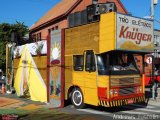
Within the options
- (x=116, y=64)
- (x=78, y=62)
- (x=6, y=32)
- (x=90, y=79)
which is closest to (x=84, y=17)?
(x=78, y=62)

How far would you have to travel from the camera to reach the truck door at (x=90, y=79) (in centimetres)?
1387

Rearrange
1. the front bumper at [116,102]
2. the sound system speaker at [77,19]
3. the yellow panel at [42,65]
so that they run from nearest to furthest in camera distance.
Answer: the front bumper at [116,102] < the sound system speaker at [77,19] < the yellow panel at [42,65]

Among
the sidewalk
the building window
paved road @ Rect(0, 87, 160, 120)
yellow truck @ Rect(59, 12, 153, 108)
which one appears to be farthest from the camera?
the building window

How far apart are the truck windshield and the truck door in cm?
32

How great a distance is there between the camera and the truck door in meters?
13.9

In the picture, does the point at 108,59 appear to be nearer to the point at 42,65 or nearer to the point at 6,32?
the point at 42,65

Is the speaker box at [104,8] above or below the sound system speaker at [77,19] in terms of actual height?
above

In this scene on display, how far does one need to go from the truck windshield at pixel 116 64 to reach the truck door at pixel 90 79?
325mm

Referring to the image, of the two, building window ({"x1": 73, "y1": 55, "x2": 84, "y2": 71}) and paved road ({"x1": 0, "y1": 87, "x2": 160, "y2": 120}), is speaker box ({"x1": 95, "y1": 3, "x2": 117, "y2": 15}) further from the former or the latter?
paved road ({"x1": 0, "y1": 87, "x2": 160, "y2": 120})

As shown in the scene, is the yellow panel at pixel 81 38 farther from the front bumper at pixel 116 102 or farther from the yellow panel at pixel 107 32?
the front bumper at pixel 116 102

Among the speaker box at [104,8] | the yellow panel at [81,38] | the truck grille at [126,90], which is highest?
the speaker box at [104,8]

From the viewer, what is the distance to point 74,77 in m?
15.1

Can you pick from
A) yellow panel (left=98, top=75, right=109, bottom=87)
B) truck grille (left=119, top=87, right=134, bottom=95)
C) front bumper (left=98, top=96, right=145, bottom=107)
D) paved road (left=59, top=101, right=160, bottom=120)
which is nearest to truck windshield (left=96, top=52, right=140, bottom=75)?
yellow panel (left=98, top=75, right=109, bottom=87)

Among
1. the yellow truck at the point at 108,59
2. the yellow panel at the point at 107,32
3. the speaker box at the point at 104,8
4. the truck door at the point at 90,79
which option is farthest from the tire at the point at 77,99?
the speaker box at the point at 104,8
